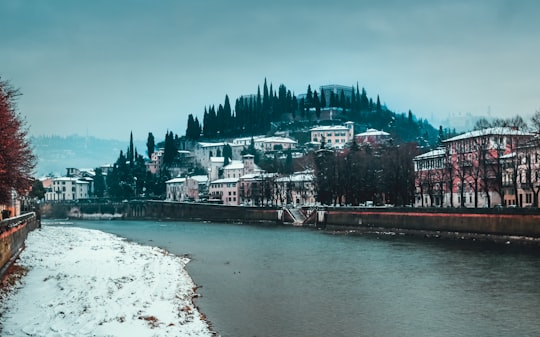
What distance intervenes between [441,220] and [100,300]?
124 feet

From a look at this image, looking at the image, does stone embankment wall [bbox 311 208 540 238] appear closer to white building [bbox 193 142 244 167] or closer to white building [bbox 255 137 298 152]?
white building [bbox 255 137 298 152]

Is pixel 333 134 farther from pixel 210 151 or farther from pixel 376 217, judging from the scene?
pixel 376 217

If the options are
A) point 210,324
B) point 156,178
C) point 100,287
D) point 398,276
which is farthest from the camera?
point 156,178

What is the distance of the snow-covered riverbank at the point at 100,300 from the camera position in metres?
18.3

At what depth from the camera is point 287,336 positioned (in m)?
19.3

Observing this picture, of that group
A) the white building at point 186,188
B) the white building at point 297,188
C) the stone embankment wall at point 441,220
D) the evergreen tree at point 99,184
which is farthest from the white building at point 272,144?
the stone embankment wall at point 441,220

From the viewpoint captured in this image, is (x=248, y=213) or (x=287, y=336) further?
(x=248, y=213)

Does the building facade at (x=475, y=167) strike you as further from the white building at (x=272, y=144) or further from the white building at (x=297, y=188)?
the white building at (x=272, y=144)

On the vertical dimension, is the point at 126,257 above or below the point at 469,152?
below

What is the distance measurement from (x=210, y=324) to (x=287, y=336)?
2.86m

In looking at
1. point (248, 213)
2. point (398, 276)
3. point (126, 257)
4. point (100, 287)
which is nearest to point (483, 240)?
point (398, 276)

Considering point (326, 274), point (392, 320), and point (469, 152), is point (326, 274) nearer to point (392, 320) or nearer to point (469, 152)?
point (392, 320)

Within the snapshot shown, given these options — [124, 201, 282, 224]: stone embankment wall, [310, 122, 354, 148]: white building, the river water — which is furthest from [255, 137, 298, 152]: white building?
the river water

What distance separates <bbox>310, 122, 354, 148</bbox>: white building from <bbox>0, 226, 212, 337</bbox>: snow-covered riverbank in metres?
153
